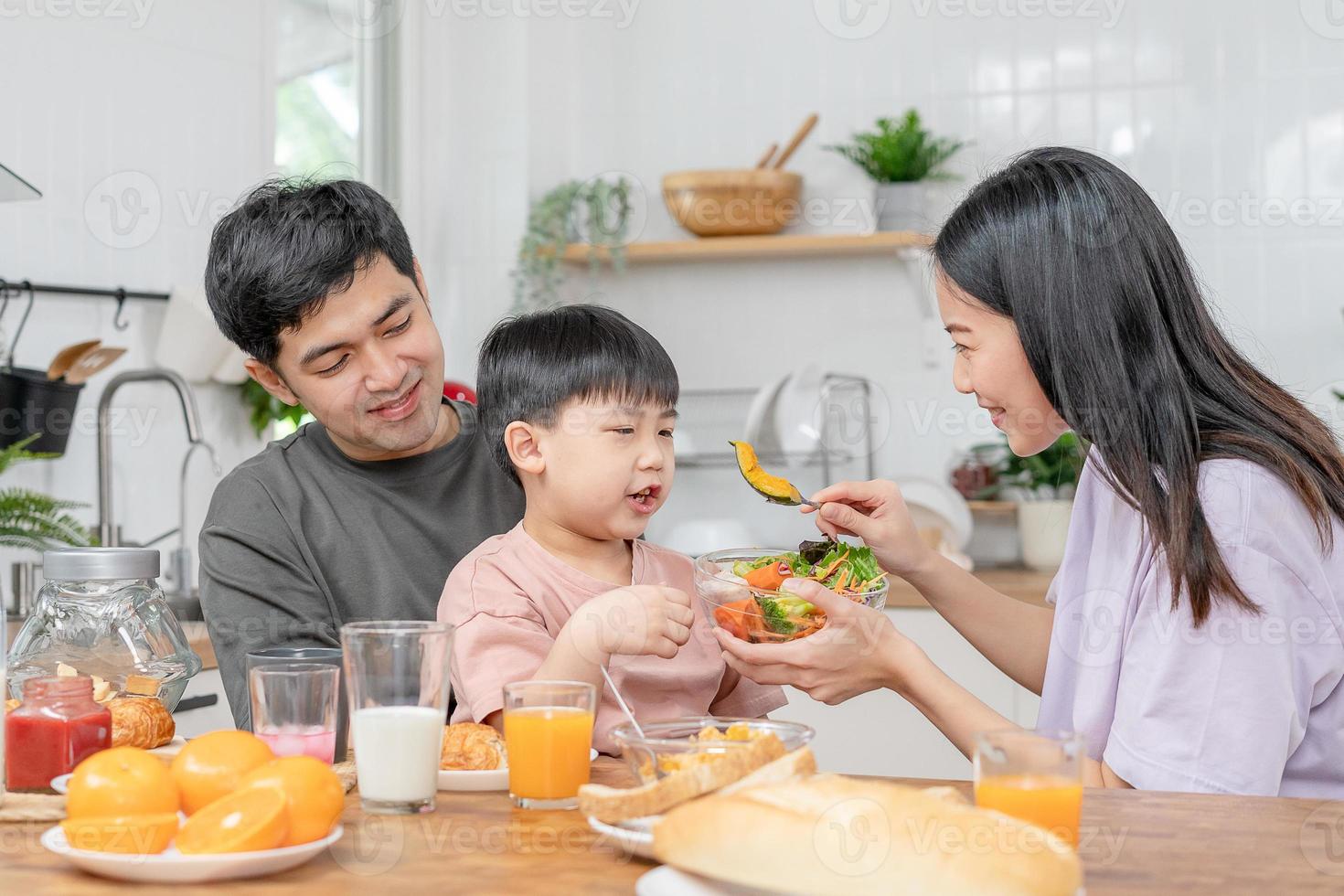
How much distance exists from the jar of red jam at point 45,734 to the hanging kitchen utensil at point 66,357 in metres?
1.49

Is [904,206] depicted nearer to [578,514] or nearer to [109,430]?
[109,430]

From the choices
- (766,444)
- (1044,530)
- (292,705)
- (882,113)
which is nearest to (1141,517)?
(292,705)

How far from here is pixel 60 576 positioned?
127 centimetres

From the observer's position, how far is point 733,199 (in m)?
3.52

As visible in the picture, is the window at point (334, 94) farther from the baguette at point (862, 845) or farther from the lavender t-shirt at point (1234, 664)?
the baguette at point (862, 845)

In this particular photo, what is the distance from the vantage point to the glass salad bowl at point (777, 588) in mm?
1322

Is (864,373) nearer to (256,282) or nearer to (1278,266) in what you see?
(1278,266)

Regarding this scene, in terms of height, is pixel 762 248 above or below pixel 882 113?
below

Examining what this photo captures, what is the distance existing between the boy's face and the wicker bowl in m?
2.06

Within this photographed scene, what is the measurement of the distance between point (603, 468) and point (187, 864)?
751 millimetres

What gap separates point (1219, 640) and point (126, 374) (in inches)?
84.5

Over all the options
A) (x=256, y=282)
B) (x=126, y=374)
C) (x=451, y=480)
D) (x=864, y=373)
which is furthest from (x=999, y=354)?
(x=864, y=373)

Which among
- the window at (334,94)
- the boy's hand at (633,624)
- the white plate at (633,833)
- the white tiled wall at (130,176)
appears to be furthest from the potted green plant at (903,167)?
the white plate at (633,833)

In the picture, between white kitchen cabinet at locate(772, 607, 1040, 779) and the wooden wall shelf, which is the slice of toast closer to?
white kitchen cabinet at locate(772, 607, 1040, 779)
